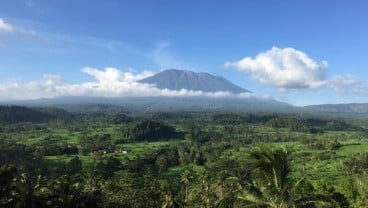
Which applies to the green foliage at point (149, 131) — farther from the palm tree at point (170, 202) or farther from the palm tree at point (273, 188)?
the palm tree at point (273, 188)

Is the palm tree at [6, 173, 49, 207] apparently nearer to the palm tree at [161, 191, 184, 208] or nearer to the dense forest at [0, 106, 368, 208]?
the dense forest at [0, 106, 368, 208]

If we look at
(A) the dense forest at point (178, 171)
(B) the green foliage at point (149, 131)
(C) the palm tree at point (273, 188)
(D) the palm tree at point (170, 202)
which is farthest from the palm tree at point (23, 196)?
(B) the green foliage at point (149, 131)

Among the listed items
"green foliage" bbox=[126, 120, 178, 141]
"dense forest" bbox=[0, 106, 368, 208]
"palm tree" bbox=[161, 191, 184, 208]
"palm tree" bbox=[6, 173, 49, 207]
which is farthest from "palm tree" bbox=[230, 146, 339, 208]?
"green foliage" bbox=[126, 120, 178, 141]

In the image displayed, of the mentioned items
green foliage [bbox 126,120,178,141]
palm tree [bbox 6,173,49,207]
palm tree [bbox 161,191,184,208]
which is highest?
palm tree [bbox 6,173,49,207]

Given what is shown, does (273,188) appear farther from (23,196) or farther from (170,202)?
(170,202)

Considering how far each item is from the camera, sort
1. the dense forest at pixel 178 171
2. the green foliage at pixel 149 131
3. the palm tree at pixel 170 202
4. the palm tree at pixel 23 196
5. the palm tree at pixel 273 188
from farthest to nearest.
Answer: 1. the green foliage at pixel 149 131
2. the palm tree at pixel 170 202
3. the palm tree at pixel 23 196
4. the dense forest at pixel 178 171
5. the palm tree at pixel 273 188

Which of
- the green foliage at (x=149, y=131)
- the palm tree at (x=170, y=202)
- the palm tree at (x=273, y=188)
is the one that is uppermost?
the palm tree at (x=273, y=188)
